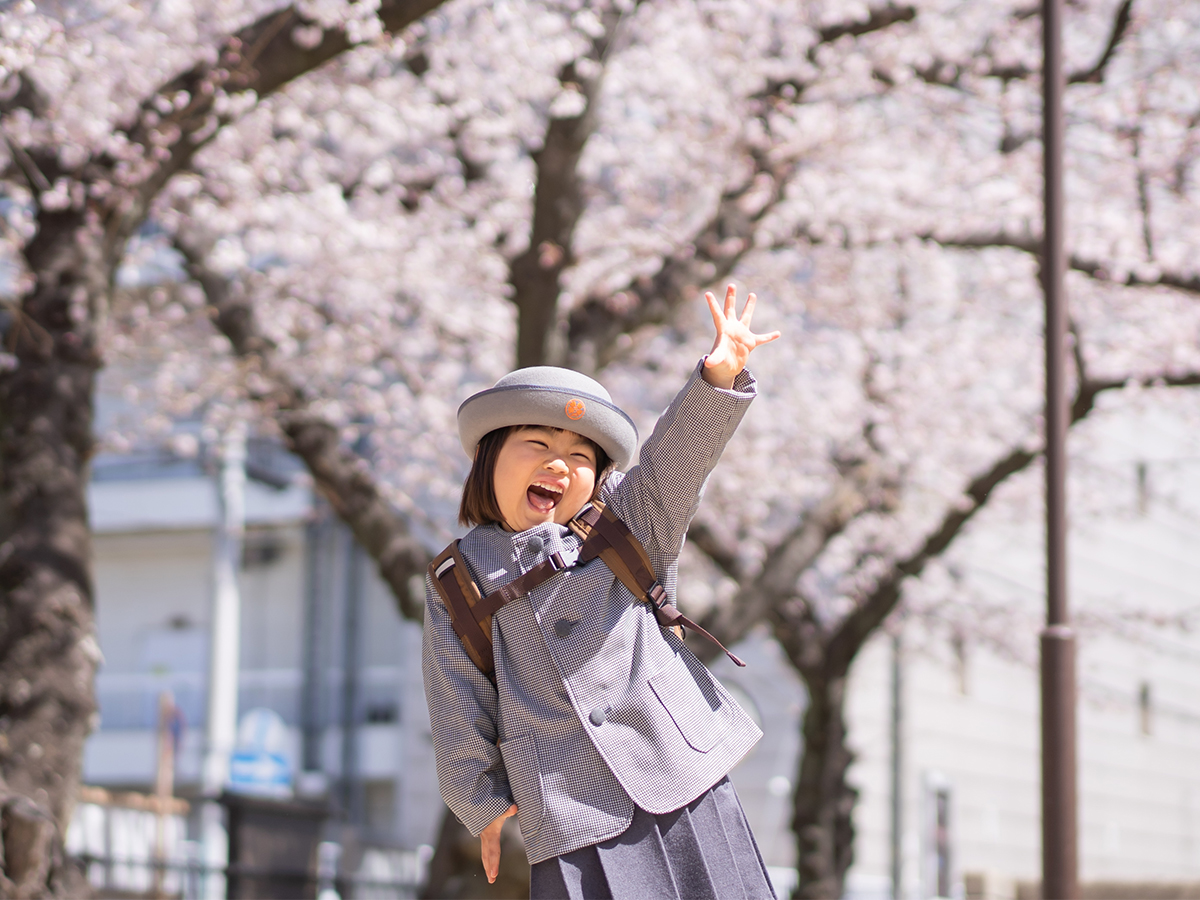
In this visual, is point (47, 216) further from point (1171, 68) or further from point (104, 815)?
point (1171, 68)

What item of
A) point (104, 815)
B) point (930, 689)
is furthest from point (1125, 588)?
point (104, 815)

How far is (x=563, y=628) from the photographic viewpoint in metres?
2.70

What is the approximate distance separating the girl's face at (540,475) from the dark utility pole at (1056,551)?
4427mm

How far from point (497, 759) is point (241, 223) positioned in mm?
6506

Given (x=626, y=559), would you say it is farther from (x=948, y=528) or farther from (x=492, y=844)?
(x=948, y=528)

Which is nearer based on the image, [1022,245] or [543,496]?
[543,496]

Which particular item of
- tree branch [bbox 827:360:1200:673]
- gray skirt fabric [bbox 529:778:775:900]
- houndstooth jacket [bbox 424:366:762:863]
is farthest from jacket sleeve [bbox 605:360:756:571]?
tree branch [bbox 827:360:1200:673]

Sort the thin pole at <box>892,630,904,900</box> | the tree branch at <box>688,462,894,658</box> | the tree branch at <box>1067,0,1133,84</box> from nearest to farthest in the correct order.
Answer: the tree branch at <box>1067,0,1133,84</box> → the tree branch at <box>688,462,894,658</box> → the thin pole at <box>892,630,904,900</box>

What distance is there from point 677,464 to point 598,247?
18.1ft

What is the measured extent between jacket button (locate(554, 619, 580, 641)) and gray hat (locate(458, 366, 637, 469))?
0.37 m

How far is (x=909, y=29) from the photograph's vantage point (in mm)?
8727

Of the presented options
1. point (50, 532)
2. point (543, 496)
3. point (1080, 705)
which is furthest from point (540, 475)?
point (1080, 705)

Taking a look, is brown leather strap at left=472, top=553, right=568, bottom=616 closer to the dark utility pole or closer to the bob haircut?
the bob haircut

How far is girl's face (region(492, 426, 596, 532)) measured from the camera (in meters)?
2.81
